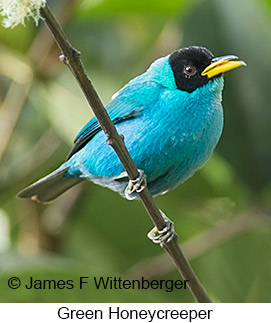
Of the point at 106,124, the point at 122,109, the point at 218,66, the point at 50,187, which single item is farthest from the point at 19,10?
the point at 50,187

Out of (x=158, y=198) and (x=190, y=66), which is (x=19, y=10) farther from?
(x=158, y=198)

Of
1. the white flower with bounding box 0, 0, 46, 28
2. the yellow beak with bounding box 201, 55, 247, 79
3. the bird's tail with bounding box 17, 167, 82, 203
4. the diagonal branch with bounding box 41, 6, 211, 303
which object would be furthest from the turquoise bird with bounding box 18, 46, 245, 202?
the white flower with bounding box 0, 0, 46, 28

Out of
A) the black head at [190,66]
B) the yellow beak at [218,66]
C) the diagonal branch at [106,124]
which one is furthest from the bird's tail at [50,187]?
A: the diagonal branch at [106,124]

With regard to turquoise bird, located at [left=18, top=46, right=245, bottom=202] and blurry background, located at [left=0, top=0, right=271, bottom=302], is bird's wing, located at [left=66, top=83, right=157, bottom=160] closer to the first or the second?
turquoise bird, located at [left=18, top=46, right=245, bottom=202]

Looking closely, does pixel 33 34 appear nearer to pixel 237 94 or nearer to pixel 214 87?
pixel 237 94

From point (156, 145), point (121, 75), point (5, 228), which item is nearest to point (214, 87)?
point (156, 145)

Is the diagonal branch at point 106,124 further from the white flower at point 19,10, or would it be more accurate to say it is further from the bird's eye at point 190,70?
the bird's eye at point 190,70
